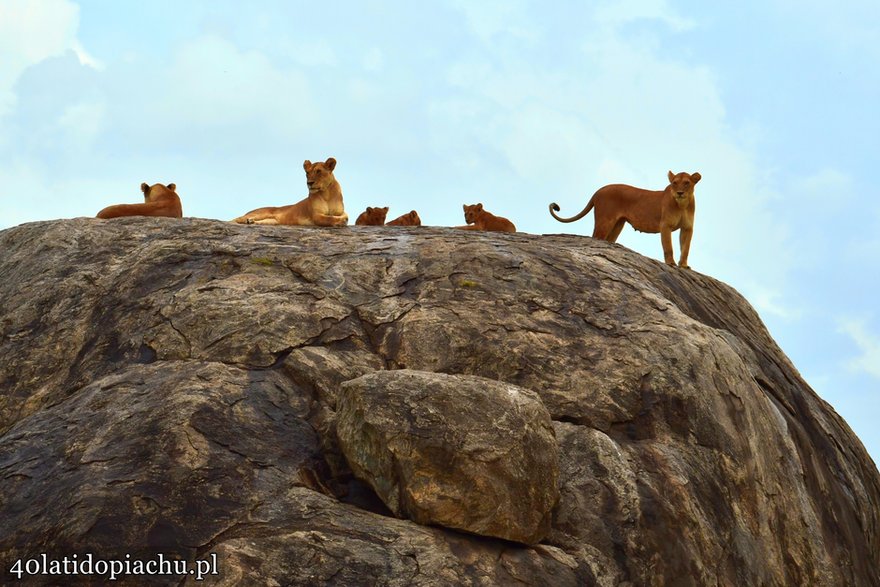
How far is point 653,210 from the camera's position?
16953mm

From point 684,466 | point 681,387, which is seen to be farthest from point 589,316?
point 684,466

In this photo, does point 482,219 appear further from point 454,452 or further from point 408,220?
point 454,452

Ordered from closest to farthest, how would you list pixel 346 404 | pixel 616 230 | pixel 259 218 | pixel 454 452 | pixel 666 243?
pixel 454 452 < pixel 346 404 < pixel 666 243 < pixel 259 218 < pixel 616 230

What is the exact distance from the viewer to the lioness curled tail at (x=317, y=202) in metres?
16.0

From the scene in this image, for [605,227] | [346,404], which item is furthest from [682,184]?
[346,404]

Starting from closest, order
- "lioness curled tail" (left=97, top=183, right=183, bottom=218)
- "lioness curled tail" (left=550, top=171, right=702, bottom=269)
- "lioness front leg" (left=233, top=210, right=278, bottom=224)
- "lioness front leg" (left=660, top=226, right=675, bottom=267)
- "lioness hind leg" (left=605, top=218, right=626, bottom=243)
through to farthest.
Answer: "lioness curled tail" (left=97, top=183, right=183, bottom=218) < "lioness front leg" (left=660, top=226, right=675, bottom=267) < "lioness curled tail" (left=550, top=171, right=702, bottom=269) < "lioness front leg" (left=233, top=210, right=278, bottom=224) < "lioness hind leg" (left=605, top=218, right=626, bottom=243)

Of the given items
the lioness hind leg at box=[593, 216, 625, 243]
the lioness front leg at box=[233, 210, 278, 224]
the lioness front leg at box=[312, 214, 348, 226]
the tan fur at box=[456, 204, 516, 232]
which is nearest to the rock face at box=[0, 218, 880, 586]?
the lioness front leg at box=[312, 214, 348, 226]

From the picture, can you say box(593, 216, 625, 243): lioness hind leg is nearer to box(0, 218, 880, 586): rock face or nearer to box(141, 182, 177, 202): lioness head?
box(0, 218, 880, 586): rock face

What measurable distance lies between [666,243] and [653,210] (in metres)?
0.76

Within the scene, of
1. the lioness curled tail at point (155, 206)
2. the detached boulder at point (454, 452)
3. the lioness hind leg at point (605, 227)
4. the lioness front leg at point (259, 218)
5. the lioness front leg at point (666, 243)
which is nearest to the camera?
the detached boulder at point (454, 452)

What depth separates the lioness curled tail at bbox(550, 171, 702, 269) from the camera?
16406mm

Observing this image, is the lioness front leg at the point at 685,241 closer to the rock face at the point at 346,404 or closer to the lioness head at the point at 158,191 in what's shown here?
the rock face at the point at 346,404

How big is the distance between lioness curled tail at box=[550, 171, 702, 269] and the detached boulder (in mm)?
7555

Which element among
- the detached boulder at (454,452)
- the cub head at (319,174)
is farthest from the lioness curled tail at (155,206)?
the detached boulder at (454,452)
